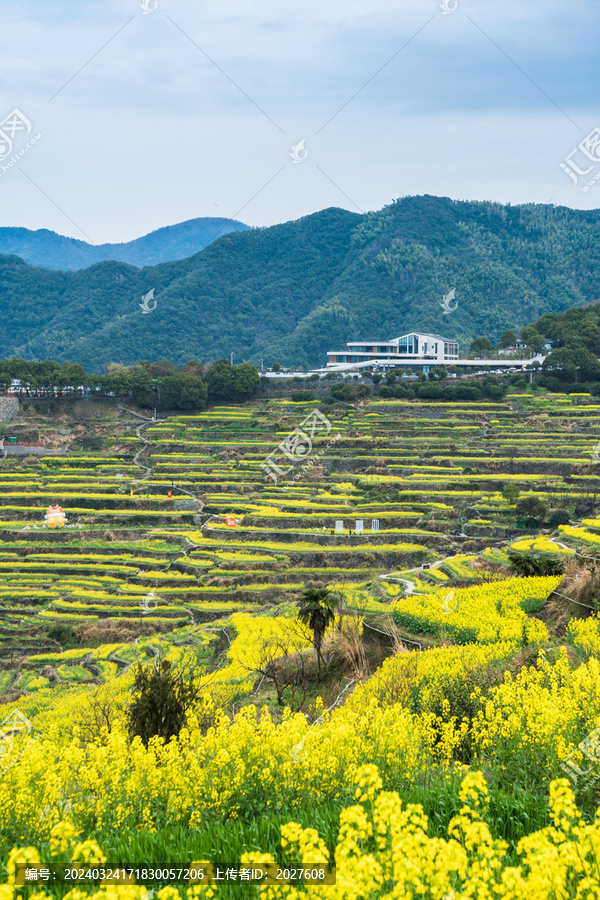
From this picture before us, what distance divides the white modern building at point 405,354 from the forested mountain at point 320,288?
3658 centimetres

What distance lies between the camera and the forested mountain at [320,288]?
123438 mm

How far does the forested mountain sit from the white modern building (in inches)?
1440

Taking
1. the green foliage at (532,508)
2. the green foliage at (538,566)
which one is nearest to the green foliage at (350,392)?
the green foliage at (532,508)

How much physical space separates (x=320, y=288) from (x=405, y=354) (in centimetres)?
8077

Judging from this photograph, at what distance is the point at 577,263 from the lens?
140 metres

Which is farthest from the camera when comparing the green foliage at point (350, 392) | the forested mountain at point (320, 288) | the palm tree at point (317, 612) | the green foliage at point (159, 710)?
the forested mountain at point (320, 288)

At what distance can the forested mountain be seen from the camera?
12344 centimetres

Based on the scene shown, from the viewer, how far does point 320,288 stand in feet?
496

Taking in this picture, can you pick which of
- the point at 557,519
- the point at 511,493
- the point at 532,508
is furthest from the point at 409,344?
the point at 557,519

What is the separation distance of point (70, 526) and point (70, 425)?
64.6 ft

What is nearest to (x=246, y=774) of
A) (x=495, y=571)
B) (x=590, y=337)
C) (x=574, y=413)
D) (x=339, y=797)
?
(x=339, y=797)

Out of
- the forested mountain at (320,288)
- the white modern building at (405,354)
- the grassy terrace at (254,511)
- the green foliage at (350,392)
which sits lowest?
the grassy terrace at (254,511)

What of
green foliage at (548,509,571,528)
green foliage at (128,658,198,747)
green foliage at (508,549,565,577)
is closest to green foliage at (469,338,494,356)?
green foliage at (548,509,571,528)

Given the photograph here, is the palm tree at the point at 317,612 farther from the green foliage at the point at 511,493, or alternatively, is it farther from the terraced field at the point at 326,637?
the green foliage at the point at 511,493
